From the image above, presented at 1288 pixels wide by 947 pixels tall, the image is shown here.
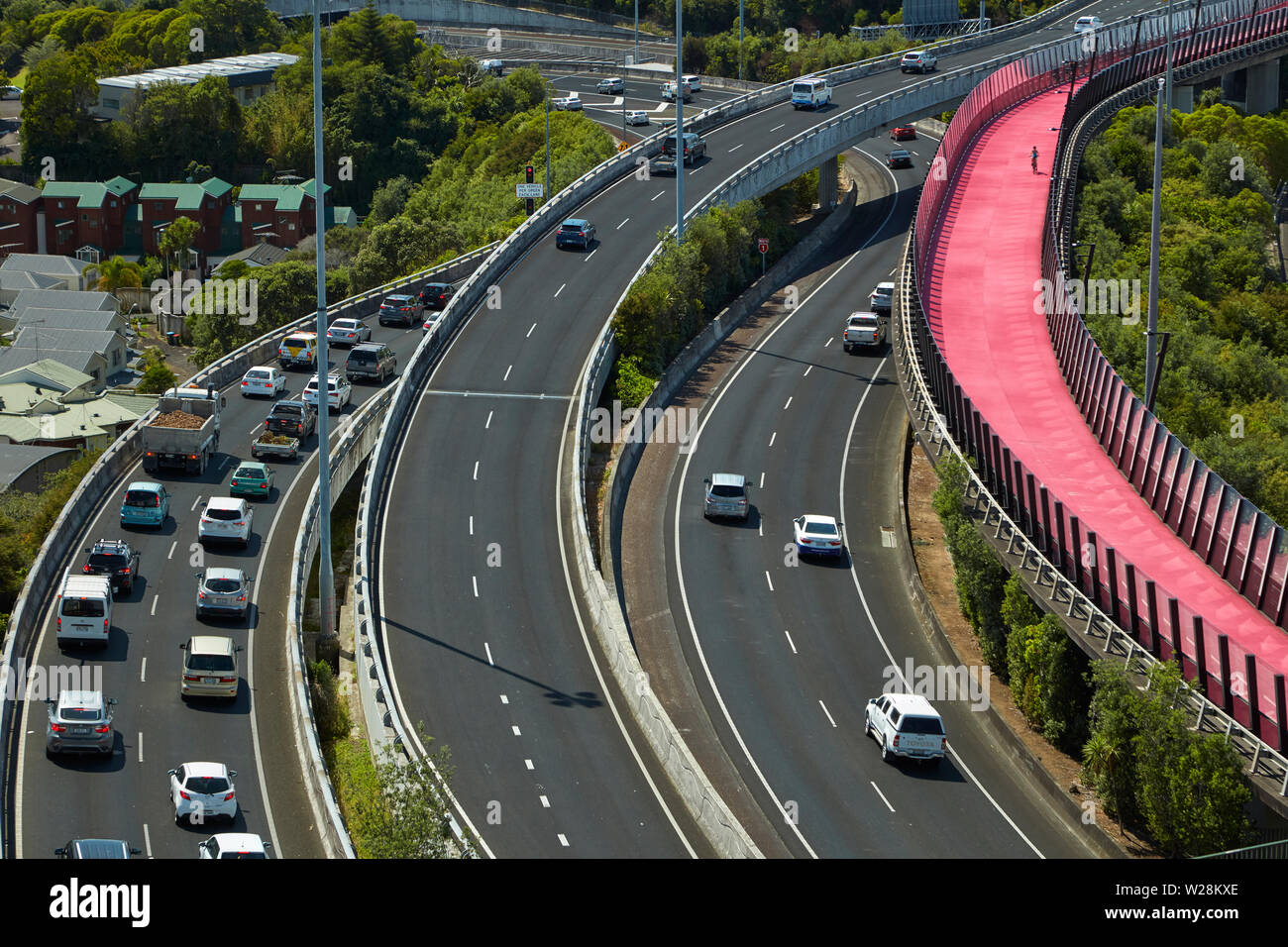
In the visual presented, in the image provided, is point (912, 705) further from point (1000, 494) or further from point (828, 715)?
point (1000, 494)

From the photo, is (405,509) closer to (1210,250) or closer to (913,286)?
(913,286)

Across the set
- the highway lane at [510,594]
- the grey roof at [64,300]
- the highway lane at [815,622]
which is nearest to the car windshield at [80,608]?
the highway lane at [510,594]

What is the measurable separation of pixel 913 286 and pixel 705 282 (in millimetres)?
13091

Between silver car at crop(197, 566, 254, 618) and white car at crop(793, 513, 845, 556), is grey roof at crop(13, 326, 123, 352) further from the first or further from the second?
white car at crop(793, 513, 845, 556)

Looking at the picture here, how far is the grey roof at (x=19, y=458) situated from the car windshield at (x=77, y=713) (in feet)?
141

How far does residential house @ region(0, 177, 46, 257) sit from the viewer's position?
13275 centimetres

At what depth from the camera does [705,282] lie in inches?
2697

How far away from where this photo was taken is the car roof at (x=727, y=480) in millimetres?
50094

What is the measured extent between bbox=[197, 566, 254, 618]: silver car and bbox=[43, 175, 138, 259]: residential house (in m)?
98.2

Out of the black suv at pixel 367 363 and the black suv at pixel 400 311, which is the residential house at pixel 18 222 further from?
the black suv at pixel 367 363

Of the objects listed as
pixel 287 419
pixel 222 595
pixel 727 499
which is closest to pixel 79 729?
pixel 222 595

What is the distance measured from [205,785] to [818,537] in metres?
20.1

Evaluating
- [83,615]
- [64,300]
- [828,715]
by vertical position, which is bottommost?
[64,300]

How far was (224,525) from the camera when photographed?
46938 mm
